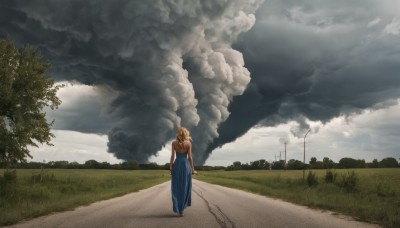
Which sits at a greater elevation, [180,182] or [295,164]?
[295,164]

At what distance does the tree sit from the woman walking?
17249mm

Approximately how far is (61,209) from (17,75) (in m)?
16.0

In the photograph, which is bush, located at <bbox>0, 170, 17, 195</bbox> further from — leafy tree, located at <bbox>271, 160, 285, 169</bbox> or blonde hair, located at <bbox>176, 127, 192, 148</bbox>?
leafy tree, located at <bbox>271, 160, 285, 169</bbox>

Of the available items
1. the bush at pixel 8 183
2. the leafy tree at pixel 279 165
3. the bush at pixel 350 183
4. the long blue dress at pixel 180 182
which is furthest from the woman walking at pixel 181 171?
the leafy tree at pixel 279 165

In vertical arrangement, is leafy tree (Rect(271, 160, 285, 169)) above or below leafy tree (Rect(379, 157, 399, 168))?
below

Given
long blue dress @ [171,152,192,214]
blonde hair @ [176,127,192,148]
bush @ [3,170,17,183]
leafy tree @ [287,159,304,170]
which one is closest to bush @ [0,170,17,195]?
bush @ [3,170,17,183]

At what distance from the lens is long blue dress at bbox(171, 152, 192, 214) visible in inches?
393

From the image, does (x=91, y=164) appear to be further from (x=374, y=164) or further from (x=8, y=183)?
(x=8, y=183)

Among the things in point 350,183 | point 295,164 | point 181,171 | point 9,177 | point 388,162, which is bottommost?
point 9,177

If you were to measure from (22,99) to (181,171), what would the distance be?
18.6m

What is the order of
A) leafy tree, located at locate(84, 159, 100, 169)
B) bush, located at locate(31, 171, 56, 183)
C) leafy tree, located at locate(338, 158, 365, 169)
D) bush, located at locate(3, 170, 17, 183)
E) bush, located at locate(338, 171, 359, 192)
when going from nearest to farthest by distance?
bush, located at locate(3, 170, 17, 183), bush, located at locate(31, 171, 56, 183), bush, located at locate(338, 171, 359, 192), leafy tree, located at locate(338, 158, 365, 169), leafy tree, located at locate(84, 159, 100, 169)

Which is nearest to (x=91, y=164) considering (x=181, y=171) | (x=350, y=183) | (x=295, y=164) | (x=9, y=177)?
(x=295, y=164)

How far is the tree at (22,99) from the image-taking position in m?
24.2

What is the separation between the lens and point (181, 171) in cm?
1016
